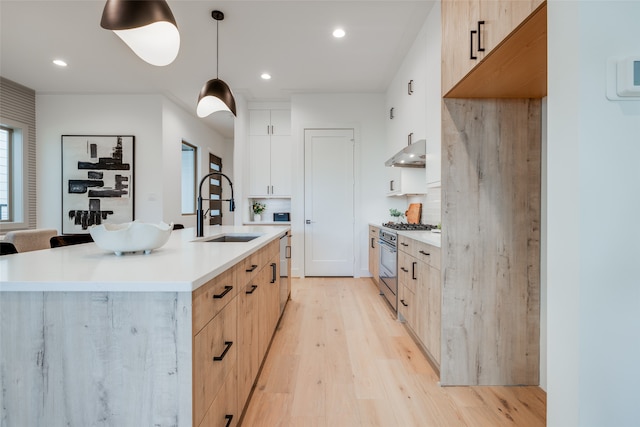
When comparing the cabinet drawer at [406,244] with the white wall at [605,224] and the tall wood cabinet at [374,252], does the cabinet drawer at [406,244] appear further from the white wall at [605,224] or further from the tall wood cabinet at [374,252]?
the white wall at [605,224]

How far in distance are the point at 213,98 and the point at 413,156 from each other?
2047 millimetres

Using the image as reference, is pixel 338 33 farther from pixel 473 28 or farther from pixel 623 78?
pixel 623 78

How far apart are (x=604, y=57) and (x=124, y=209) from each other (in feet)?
18.5

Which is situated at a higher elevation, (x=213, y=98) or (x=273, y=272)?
(x=213, y=98)

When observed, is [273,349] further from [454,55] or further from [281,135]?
[281,135]

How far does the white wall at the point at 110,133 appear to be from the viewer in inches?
189

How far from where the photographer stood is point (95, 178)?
4.83 metres

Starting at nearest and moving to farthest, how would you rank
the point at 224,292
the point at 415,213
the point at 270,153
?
the point at 224,292 < the point at 415,213 < the point at 270,153

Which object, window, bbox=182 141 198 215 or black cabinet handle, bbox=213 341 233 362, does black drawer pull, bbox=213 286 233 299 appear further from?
window, bbox=182 141 198 215

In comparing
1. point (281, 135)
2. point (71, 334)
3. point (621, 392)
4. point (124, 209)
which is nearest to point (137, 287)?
point (71, 334)

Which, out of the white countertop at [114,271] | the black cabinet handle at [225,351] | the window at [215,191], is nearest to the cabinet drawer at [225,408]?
the black cabinet handle at [225,351]

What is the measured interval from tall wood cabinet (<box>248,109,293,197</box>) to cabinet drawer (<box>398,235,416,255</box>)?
259 cm

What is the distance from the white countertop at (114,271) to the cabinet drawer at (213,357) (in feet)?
0.62

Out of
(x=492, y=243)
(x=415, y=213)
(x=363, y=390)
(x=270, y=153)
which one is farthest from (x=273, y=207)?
(x=492, y=243)
